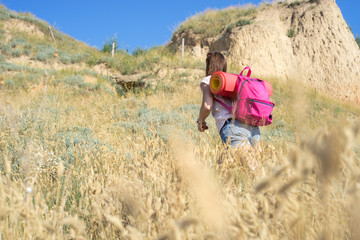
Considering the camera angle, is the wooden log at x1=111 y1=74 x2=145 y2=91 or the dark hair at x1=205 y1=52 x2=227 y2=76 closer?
the dark hair at x1=205 y1=52 x2=227 y2=76

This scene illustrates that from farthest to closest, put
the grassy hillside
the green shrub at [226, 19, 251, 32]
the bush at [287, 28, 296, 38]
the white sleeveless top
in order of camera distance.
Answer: the bush at [287, 28, 296, 38], the green shrub at [226, 19, 251, 32], the white sleeveless top, the grassy hillside

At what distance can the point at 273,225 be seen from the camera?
3.10 feet

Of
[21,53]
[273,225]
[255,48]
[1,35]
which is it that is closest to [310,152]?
[273,225]

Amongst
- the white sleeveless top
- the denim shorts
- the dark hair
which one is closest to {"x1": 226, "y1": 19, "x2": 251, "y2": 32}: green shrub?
the dark hair

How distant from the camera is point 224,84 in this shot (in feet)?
8.14

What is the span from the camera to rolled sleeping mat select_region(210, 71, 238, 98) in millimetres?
2484

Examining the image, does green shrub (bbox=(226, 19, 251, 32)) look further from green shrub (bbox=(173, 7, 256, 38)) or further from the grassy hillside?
the grassy hillside

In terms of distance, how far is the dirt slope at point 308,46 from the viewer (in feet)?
48.9

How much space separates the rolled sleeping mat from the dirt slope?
43.7ft

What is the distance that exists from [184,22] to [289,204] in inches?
795

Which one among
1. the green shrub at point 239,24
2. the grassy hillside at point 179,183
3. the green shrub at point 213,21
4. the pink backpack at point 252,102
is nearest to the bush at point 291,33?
the green shrub at point 213,21

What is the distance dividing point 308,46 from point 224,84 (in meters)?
15.8

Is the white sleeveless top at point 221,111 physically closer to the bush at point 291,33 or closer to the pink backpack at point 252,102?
the pink backpack at point 252,102

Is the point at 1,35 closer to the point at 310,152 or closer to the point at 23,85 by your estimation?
the point at 23,85
